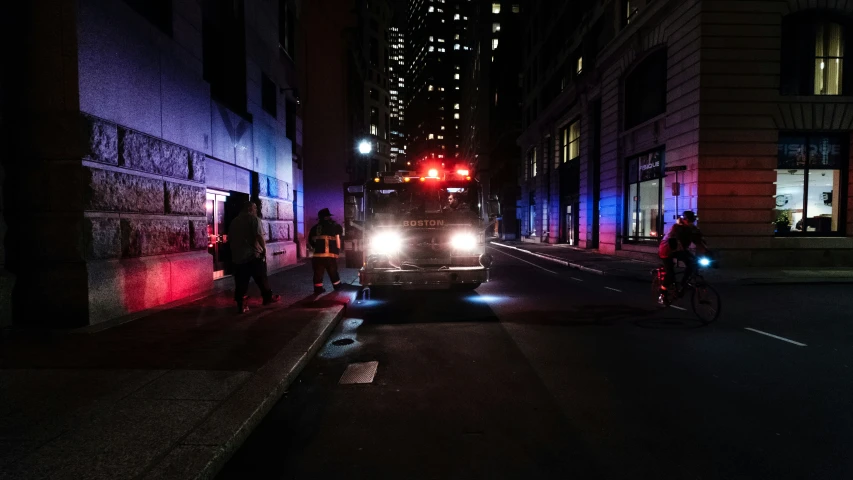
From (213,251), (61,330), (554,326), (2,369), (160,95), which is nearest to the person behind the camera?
(2,369)

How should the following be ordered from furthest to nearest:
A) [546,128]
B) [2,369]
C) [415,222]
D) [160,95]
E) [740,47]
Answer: [546,128]
[740,47]
[415,222]
[160,95]
[2,369]

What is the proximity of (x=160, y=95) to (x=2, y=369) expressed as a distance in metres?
5.77

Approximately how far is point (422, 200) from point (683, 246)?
5.49m

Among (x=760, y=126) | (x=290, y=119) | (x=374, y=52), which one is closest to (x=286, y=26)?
(x=290, y=119)

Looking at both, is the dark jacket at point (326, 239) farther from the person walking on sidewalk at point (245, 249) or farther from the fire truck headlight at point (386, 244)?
the person walking on sidewalk at point (245, 249)

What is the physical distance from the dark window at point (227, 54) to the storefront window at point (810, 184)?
18991 millimetres

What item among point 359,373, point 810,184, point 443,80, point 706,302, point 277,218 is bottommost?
point 359,373

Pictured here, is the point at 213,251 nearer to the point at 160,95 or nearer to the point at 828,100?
the point at 160,95

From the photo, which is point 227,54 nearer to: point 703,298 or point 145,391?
point 145,391

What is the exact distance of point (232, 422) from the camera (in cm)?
386

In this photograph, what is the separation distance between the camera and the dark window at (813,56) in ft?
58.4

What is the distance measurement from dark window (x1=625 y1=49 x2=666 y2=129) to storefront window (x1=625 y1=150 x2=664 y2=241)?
1.94 metres

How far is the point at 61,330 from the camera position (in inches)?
275

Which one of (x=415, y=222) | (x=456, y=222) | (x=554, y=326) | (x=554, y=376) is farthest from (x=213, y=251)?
(x=554, y=376)
